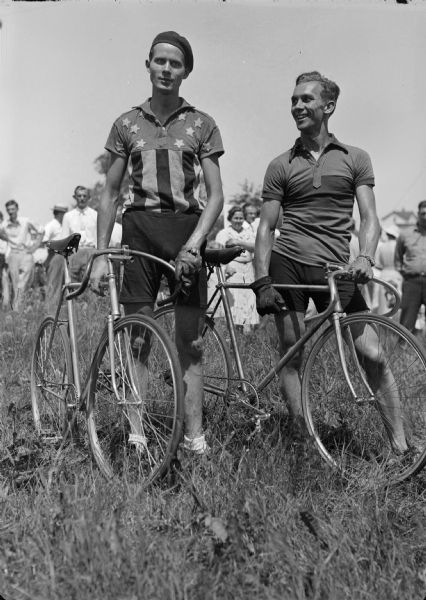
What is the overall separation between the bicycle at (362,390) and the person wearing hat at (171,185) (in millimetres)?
589

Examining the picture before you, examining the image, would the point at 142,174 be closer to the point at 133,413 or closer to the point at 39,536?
the point at 133,413

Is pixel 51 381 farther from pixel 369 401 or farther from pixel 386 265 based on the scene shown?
pixel 386 265

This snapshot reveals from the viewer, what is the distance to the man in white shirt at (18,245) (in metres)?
13.3

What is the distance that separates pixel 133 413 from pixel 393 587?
5.30 ft

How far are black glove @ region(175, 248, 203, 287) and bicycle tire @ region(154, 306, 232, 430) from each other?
1165mm

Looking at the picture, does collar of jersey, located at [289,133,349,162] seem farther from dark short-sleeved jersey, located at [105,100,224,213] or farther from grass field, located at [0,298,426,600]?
grass field, located at [0,298,426,600]

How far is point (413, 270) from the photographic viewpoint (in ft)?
32.8

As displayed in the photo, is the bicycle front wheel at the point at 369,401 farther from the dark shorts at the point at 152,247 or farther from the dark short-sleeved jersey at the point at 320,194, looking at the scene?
the dark shorts at the point at 152,247

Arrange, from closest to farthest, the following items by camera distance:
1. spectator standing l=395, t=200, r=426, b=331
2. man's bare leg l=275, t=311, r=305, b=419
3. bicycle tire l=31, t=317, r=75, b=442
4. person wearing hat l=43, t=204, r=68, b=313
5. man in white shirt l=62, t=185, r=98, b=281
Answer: man's bare leg l=275, t=311, r=305, b=419
bicycle tire l=31, t=317, r=75, b=442
person wearing hat l=43, t=204, r=68, b=313
spectator standing l=395, t=200, r=426, b=331
man in white shirt l=62, t=185, r=98, b=281

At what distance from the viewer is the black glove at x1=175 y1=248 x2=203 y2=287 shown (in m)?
3.87

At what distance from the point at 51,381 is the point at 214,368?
102cm

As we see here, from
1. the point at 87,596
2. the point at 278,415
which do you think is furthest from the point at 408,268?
the point at 87,596

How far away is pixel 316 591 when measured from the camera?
2672 mm

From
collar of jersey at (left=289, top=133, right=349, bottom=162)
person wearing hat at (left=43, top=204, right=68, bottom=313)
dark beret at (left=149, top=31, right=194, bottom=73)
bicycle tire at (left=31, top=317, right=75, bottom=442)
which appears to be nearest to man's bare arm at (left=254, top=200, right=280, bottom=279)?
collar of jersey at (left=289, top=133, right=349, bottom=162)
